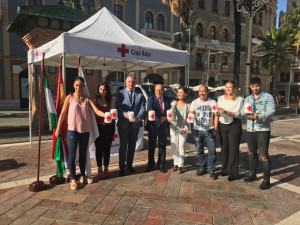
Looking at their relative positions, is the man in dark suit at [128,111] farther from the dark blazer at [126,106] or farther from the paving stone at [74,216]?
the paving stone at [74,216]

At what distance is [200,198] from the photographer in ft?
11.3

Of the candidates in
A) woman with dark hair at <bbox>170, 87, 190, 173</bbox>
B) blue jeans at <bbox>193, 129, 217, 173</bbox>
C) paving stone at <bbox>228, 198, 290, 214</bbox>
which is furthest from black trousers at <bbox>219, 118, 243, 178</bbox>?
paving stone at <bbox>228, 198, 290, 214</bbox>

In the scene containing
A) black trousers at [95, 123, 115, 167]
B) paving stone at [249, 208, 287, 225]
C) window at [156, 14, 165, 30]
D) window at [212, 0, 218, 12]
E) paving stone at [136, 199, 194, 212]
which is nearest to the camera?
paving stone at [249, 208, 287, 225]

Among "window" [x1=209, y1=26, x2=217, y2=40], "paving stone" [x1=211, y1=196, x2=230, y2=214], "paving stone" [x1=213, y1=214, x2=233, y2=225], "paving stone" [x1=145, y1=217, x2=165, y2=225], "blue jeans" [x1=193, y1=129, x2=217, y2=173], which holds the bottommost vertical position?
"paving stone" [x1=213, y1=214, x2=233, y2=225]

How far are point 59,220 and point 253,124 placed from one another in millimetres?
3148

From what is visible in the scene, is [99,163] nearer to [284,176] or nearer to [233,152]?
[233,152]

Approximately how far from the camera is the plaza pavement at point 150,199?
288 centimetres

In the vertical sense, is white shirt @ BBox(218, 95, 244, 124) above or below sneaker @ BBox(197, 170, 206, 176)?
above

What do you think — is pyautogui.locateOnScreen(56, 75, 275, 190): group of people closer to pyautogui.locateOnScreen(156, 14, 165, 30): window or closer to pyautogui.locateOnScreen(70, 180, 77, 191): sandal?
pyautogui.locateOnScreen(70, 180, 77, 191): sandal

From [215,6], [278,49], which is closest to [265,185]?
[278,49]

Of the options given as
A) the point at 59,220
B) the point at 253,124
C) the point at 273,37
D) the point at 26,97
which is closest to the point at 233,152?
the point at 253,124

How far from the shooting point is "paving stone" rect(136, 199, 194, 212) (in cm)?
313

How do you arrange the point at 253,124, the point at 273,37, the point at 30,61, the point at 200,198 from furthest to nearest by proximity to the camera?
1. the point at 273,37
2. the point at 30,61
3. the point at 253,124
4. the point at 200,198

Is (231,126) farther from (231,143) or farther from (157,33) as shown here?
(157,33)
